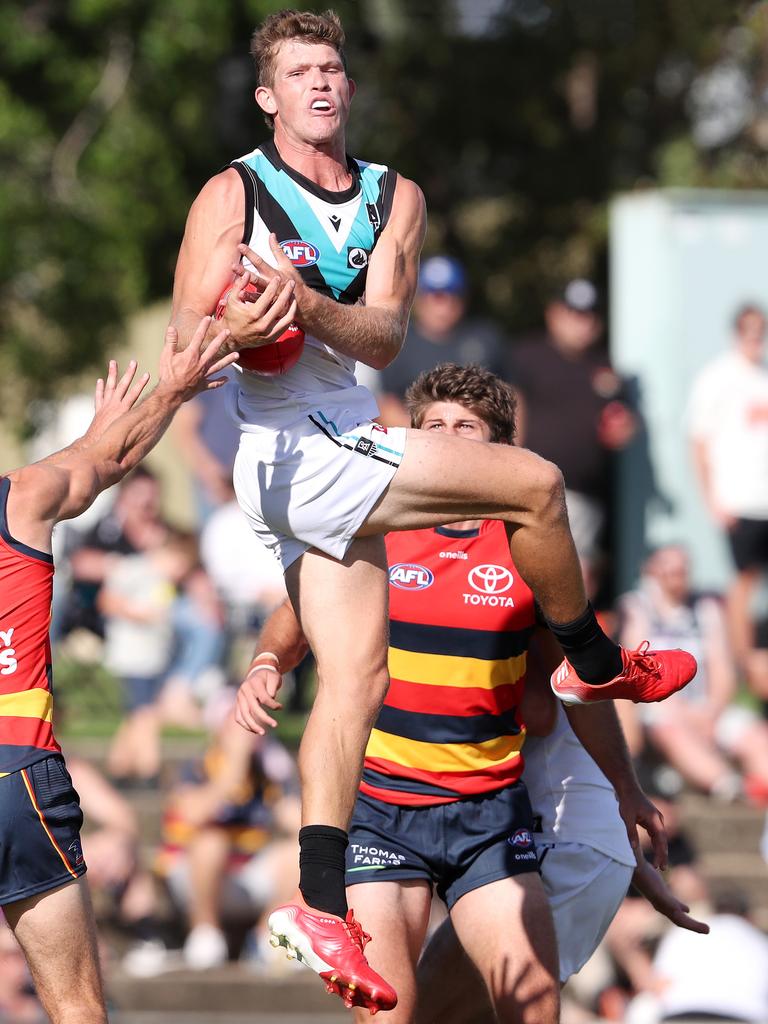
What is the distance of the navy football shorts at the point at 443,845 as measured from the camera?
4.89 metres

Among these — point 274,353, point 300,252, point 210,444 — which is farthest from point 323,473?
point 210,444

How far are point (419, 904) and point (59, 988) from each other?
1.04 meters

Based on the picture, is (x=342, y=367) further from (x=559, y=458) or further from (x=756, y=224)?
(x=756, y=224)

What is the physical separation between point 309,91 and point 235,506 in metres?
5.63

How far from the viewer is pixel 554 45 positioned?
18156 millimetres

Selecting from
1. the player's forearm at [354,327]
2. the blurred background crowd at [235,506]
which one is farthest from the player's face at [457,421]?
the blurred background crowd at [235,506]

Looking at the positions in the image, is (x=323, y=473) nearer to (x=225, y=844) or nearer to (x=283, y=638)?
(x=283, y=638)

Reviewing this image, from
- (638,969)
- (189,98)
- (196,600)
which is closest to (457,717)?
(638,969)

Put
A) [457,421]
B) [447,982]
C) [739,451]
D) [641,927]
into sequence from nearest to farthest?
[457,421] < [447,982] < [641,927] < [739,451]

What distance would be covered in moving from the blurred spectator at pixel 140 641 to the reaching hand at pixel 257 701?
15.8 feet

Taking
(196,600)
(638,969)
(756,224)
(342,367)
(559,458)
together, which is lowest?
(638,969)

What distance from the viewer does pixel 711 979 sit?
7.95 meters

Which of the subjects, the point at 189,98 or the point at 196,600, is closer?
the point at 196,600

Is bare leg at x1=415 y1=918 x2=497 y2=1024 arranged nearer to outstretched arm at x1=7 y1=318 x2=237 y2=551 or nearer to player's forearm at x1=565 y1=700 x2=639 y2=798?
player's forearm at x1=565 y1=700 x2=639 y2=798
